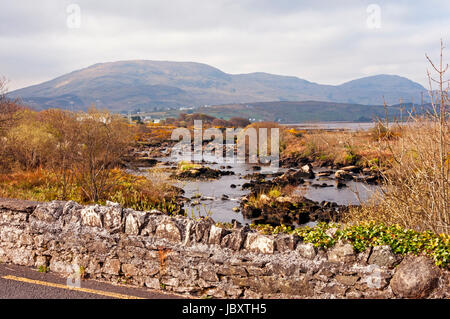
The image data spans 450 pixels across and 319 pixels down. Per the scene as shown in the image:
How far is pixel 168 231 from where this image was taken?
20.3 ft

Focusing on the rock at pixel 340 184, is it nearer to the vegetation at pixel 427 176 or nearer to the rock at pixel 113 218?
the vegetation at pixel 427 176

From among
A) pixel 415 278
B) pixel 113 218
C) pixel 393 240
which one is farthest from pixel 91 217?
pixel 415 278

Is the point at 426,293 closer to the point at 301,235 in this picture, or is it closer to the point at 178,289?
the point at 301,235

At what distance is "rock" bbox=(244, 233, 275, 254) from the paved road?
1413 millimetres

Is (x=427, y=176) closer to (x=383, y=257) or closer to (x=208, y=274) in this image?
(x=383, y=257)

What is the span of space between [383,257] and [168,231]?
3.25 meters

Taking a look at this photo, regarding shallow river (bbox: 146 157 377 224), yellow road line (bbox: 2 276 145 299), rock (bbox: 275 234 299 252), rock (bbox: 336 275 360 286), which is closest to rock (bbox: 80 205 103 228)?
yellow road line (bbox: 2 276 145 299)

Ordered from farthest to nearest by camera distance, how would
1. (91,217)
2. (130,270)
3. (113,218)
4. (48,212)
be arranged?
(48,212) < (91,217) < (113,218) < (130,270)

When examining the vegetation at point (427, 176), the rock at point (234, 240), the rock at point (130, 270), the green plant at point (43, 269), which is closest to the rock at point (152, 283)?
the rock at point (130, 270)

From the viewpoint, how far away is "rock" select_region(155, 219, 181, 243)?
614 cm

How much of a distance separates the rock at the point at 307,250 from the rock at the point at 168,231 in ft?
6.30

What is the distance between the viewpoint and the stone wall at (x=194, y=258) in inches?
200

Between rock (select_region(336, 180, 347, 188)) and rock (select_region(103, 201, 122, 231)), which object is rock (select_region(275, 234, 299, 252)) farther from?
rock (select_region(336, 180, 347, 188))

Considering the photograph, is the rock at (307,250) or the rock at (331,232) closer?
the rock at (307,250)
